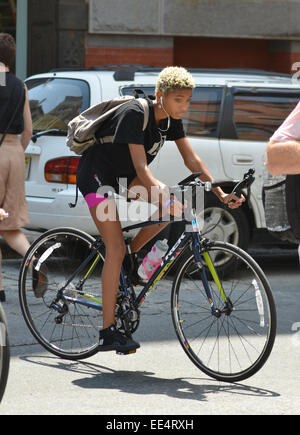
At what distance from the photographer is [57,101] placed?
842 centimetres

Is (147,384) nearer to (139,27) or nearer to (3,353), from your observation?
(3,353)

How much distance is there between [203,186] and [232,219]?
3.26 metres

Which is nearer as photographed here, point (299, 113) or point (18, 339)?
point (299, 113)

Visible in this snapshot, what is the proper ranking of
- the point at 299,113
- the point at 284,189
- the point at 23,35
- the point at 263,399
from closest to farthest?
the point at 299,113
the point at 284,189
the point at 263,399
the point at 23,35

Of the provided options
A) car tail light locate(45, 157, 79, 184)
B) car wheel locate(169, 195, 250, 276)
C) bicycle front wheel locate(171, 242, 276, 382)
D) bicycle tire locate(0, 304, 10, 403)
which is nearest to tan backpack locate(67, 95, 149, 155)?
bicycle front wheel locate(171, 242, 276, 382)

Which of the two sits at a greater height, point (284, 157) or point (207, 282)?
point (284, 157)

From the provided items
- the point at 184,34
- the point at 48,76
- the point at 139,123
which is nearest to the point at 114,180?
the point at 139,123

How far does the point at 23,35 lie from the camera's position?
42.4 ft

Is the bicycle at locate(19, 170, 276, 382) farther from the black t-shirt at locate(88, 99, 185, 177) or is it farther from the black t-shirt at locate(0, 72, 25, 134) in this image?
the black t-shirt at locate(0, 72, 25, 134)

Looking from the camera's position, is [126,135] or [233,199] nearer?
[126,135]

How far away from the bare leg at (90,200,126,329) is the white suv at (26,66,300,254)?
2632mm

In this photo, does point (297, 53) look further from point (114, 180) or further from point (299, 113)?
point (299, 113)

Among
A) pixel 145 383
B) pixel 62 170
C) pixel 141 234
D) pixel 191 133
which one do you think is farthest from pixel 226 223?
pixel 145 383

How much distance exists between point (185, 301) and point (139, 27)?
10.9 metres
